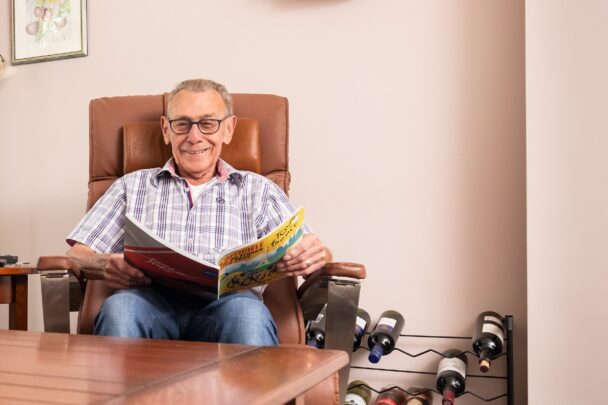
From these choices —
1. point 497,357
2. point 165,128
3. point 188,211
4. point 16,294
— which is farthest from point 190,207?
point 497,357

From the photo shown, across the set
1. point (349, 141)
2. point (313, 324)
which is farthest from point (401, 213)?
point (313, 324)

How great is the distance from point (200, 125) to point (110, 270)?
1.67 feet

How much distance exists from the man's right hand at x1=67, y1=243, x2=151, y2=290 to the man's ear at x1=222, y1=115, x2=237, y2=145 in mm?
487

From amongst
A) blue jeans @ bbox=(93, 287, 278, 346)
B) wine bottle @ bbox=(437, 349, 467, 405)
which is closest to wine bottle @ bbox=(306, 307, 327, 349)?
wine bottle @ bbox=(437, 349, 467, 405)

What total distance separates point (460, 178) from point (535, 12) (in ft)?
1.88

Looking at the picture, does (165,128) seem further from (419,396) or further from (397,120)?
(419,396)

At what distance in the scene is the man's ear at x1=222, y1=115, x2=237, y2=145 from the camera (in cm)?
184

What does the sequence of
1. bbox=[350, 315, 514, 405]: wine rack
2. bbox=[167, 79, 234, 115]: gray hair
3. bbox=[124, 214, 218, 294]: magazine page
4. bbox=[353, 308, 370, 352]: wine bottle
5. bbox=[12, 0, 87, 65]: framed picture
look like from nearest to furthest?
bbox=[124, 214, 218, 294]: magazine page → bbox=[167, 79, 234, 115]: gray hair → bbox=[350, 315, 514, 405]: wine rack → bbox=[353, 308, 370, 352]: wine bottle → bbox=[12, 0, 87, 65]: framed picture

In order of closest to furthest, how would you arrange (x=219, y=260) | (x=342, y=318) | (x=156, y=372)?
(x=156, y=372) < (x=219, y=260) < (x=342, y=318)

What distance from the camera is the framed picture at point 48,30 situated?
2.75 metres

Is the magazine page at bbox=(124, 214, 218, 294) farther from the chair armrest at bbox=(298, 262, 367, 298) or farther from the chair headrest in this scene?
the chair headrest

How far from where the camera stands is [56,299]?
150 cm

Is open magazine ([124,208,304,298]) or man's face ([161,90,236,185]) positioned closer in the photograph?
open magazine ([124,208,304,298])

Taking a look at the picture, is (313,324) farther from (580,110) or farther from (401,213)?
(580,110)
